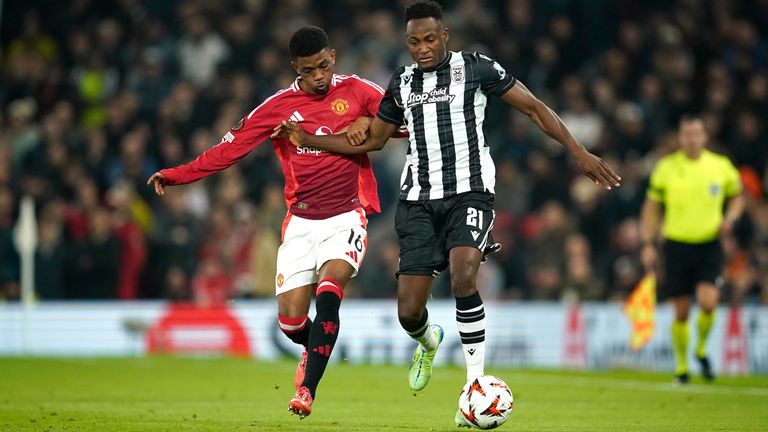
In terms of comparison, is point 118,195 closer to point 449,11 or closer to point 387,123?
point 449,11

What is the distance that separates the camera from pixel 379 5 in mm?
22297

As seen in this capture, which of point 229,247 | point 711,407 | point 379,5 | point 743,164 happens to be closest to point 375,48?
point 379,5

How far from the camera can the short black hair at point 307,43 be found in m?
9.05

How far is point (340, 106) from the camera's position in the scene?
9.48 metres

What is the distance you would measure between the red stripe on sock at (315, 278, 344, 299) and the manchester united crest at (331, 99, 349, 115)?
129 centimetres

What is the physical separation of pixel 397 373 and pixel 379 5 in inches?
348

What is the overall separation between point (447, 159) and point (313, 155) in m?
1.08

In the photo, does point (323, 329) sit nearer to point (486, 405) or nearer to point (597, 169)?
point (486, 405)

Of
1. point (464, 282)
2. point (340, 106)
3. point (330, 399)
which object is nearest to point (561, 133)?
point (464, 282)

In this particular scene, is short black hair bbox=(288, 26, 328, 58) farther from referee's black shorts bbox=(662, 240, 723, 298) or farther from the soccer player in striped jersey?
referee's black shorts bbox=(662, 240, 723, 298)

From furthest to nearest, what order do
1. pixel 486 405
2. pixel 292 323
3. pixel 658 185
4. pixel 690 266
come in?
pixel 658 185
pixel 690 266
pixel 292 323
pixel 486 405

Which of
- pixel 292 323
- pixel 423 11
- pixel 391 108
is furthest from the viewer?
pixel 292 323

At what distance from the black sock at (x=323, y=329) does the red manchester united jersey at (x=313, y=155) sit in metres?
0.72

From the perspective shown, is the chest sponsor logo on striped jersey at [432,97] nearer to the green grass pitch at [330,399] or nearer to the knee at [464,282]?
the knee at [464,282]
